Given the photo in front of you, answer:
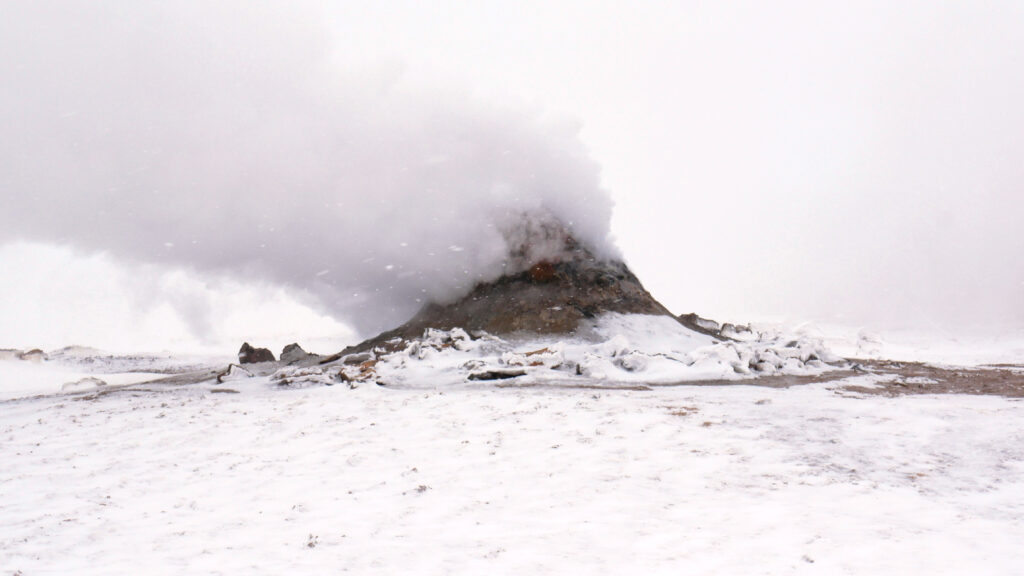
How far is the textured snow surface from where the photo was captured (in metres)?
4.55

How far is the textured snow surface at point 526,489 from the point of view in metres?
4.55

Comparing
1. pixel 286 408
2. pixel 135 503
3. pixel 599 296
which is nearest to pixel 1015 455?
pixel 135 503

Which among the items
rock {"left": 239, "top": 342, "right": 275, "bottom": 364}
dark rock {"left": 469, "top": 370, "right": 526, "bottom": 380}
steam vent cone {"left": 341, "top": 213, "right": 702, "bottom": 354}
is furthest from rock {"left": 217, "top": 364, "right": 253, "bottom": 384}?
rock {"left": 239, "top": 342, "right": 275, "bottom": 364}

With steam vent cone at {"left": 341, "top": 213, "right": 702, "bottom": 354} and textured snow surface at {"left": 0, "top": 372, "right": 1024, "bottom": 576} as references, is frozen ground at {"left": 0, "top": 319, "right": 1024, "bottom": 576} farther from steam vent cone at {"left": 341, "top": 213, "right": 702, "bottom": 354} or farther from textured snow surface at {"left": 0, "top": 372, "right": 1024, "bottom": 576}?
steam vent cone at {"left": 341, "top": 213, "right": 702, "bottom": 354}

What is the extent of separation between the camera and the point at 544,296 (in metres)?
24.6

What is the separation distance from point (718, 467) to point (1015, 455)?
13.2 feet

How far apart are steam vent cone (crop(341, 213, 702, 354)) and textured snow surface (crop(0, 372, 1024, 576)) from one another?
12.4m

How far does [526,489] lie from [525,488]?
0.04 m

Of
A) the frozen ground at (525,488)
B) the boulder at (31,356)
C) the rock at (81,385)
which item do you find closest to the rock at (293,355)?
the rock at (81,385)

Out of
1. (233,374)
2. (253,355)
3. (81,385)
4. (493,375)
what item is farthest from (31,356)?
(493,375)

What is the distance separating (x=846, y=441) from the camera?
789 centimetres

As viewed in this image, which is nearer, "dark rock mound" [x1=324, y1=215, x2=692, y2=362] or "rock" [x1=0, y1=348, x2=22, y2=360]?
"rock" [x1=0, y1=348, x2=22, y2=360]

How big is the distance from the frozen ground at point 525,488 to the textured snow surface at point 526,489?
0.03 metres

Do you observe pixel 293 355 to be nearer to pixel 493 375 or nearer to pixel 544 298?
pixel 544 298
